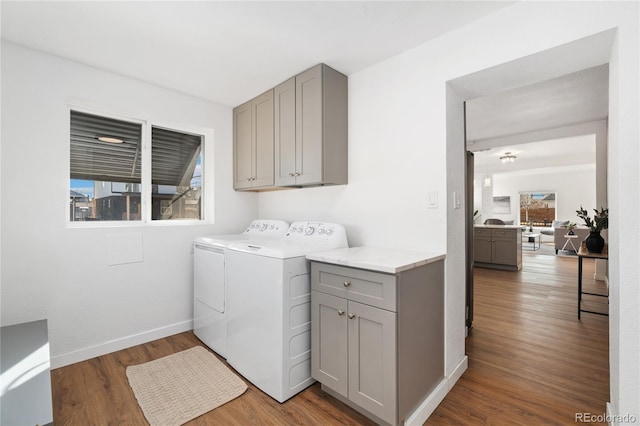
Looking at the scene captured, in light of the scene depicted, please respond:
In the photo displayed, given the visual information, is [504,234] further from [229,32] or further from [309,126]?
[229,32]

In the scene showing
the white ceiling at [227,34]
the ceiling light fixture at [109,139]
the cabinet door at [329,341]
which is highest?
the white ceiling at [227,34]

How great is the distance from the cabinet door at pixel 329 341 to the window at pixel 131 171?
6.41ft

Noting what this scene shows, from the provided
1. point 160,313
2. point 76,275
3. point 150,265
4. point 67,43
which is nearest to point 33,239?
point 76,275

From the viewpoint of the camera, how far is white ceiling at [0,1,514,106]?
1.69 metres

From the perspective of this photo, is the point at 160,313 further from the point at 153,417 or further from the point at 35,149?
the point at 35,149

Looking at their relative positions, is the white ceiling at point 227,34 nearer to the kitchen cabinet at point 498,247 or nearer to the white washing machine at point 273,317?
the white washing machine at point 273,317

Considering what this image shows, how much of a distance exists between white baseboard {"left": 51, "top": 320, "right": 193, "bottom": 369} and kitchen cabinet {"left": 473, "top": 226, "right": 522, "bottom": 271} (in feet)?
17.8

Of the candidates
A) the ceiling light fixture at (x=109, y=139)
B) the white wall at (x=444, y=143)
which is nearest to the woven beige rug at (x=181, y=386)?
the white wall at (x=444, y=143)

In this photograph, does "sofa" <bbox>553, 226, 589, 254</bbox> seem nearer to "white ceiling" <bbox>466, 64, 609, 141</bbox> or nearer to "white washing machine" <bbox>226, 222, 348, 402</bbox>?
"white ceiling" <bbox>466, 64, 609, 141</bbox>

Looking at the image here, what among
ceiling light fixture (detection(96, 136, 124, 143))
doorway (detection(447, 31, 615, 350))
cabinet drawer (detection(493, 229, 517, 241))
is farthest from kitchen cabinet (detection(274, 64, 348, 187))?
cabinet drawer (detection(493, 229, 517, 241))

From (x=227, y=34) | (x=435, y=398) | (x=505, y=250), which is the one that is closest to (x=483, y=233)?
(x=505, y=250)

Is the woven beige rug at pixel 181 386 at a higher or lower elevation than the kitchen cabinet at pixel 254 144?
lower

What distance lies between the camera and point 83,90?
2.33 m

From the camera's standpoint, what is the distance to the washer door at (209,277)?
2398 millimetres
